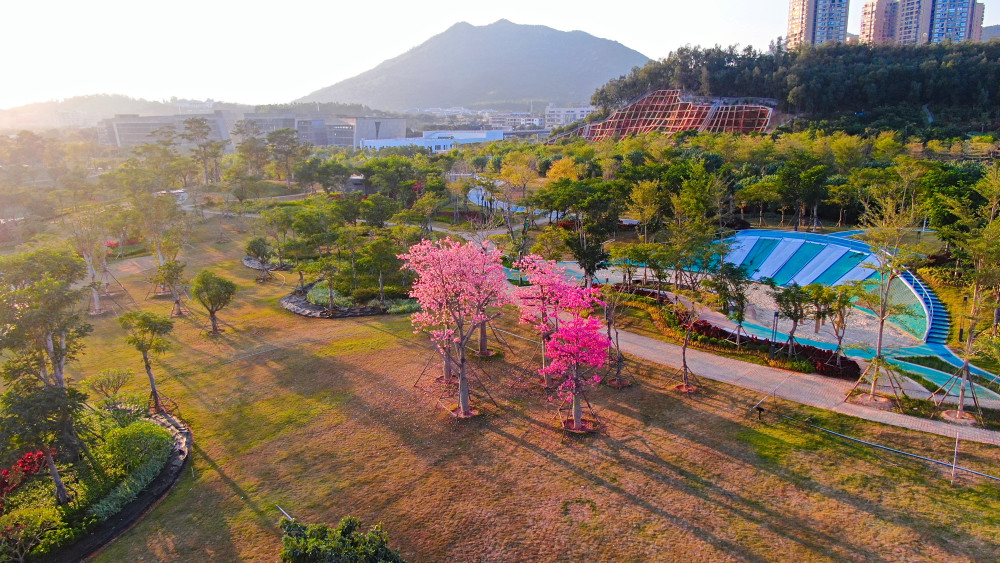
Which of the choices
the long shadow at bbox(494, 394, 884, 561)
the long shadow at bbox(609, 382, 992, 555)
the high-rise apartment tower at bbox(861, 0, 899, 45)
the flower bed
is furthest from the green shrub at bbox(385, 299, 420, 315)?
the high-rise apartment tower at bbox(861, 0, 899, 45)

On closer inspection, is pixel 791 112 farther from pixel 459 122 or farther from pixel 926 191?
pixel 459 122

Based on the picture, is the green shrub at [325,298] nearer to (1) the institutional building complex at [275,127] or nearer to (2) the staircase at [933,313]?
(2) the staircase at [933,313]

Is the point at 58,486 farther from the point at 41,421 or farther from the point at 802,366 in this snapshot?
the point at 802,366

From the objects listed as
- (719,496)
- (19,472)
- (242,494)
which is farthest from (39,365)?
(719,496)

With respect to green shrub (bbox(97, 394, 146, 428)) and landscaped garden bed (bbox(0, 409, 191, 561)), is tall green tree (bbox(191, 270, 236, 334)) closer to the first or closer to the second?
green shrub (bbox(97, 394, 146, 428))

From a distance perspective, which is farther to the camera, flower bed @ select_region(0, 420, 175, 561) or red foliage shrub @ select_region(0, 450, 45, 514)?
red foliage shrub @ select_region(0, 450, 45, 514)
